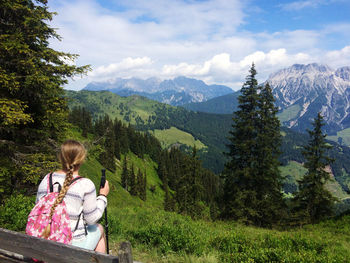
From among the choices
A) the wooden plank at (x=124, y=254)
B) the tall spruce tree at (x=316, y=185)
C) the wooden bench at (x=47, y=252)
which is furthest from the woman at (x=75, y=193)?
the tall spruce tree at (x=316, y=185)

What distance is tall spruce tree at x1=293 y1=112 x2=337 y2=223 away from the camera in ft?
76.1

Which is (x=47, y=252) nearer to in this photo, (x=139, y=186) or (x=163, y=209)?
(x=163, y=209)

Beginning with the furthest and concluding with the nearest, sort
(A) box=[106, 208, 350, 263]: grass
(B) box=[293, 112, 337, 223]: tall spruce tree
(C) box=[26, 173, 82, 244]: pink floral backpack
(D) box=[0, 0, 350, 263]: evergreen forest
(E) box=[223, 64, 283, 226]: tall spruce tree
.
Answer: (B) box=[293, 112, 337, 223]: tall spruce tree < (E) box=[223, 64, 283, 226]: tall spruce tree < (D) box=[0, 0, 350, 263]: evergreen forest < (A) box=[106, 208, 350, 263]: grass < (C) box=[26, 173, 82, 244]: pink floral backpack

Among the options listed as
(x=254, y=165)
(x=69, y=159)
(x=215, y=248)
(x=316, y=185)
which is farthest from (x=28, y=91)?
(x=316, y=185)

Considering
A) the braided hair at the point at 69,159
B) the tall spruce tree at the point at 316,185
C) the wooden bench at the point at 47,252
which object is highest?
the braided hair at the point at 69,159

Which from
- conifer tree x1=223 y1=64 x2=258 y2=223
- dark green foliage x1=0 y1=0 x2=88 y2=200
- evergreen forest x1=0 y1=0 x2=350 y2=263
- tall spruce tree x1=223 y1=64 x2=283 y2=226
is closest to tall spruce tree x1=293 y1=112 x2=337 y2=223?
evergreen forest x1=0 y1=0 x2=350 y2=263

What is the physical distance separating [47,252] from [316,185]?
2635cm

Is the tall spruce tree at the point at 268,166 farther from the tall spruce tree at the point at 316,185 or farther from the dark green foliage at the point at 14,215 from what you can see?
the dark green foliage at the point at 14,215

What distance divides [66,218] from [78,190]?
46cm

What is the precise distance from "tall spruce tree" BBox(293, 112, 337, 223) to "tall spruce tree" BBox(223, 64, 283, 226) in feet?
16.0

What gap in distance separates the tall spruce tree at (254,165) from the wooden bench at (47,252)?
58.1ft

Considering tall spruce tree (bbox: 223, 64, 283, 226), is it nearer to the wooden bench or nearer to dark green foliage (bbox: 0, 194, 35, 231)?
dark green foliage (bbox: 0, 194, 35, 231)

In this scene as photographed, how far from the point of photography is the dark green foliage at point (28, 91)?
9.53 metres

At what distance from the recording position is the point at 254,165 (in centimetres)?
2012
